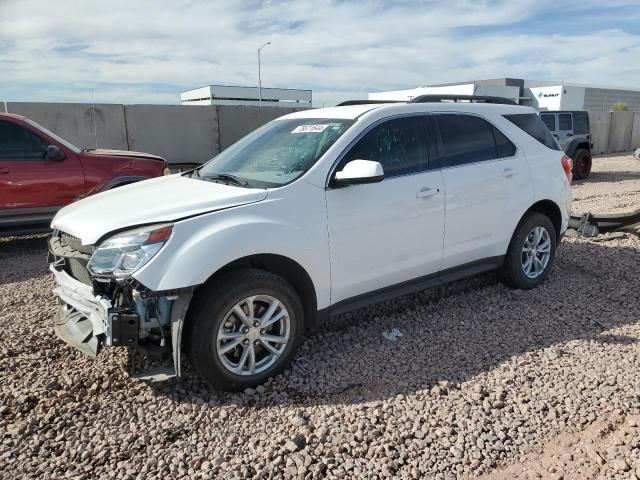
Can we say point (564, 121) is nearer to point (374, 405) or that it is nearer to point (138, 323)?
point (374, 405)

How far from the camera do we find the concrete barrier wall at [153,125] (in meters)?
13.9

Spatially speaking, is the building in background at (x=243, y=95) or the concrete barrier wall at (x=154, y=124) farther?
the building in background at (x=243, y=95)

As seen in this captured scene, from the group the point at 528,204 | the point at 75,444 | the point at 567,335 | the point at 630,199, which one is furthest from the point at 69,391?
the point at 630,199

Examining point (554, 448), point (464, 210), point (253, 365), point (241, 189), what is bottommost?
point (554, 448)

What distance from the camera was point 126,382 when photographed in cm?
348

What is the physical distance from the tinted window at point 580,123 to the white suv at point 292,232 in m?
11.4

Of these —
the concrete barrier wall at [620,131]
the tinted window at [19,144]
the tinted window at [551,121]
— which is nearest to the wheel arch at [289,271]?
the tinted window at [19,144]

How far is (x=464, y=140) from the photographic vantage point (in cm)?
450

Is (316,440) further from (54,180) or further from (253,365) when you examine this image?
(54,180)

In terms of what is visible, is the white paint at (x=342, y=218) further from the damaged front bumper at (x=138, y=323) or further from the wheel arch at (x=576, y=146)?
the wheel arch at (x=576, y=146)

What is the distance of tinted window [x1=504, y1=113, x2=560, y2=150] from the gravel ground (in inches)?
64.6

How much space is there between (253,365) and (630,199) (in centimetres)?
1029

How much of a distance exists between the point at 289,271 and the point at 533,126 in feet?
10.3

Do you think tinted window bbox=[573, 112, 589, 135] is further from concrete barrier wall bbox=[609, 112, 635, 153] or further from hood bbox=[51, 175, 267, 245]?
hood bbox=[51, 175, 267, 245]
